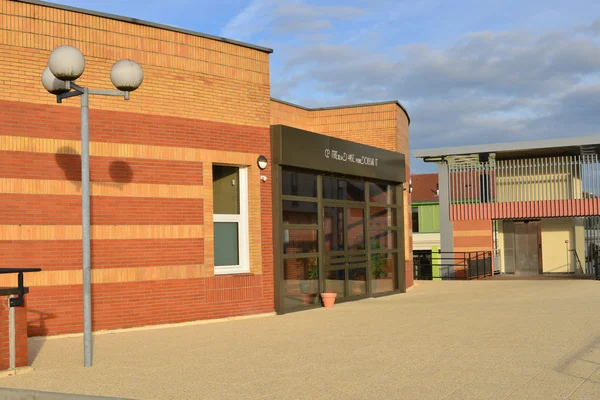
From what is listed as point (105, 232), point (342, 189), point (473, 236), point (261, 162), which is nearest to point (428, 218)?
point (473, 236)

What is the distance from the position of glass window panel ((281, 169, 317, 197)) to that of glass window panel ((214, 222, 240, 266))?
4.92ft

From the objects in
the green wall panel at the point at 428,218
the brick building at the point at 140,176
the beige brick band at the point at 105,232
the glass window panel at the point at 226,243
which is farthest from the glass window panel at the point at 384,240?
the green wall panel at the point at 428,218

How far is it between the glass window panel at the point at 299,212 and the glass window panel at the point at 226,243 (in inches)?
50.4

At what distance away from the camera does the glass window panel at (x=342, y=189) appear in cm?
1738

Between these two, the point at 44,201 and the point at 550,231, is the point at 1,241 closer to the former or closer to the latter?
the point at 44,201

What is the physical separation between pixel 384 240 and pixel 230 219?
20.8 ft

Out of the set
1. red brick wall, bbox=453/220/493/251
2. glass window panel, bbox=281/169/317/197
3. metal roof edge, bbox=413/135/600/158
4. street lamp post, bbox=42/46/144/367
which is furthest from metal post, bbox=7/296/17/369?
red brick wall, bbox=453/220/493/251

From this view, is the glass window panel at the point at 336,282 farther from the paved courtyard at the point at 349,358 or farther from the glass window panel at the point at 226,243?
the glass window panel at the point at 226,243

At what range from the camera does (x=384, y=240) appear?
20172 mm

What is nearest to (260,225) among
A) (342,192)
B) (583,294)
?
(342,192)

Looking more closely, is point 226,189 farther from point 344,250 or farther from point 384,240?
point 384,240

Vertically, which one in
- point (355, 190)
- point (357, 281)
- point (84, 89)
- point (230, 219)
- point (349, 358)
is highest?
point (84, 89)

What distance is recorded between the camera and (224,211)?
1492 centimetres

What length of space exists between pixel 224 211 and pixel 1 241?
14.2 ft
